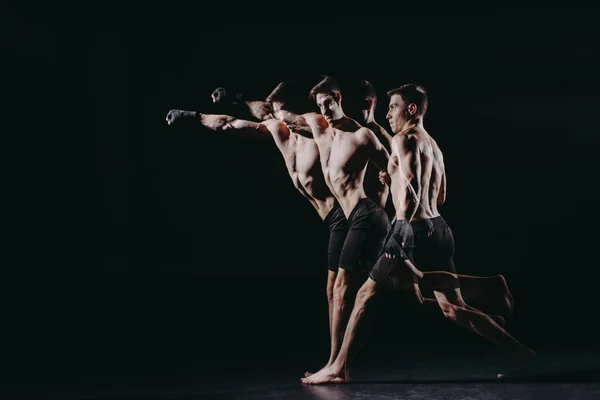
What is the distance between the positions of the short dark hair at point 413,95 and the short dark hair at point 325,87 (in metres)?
0.35

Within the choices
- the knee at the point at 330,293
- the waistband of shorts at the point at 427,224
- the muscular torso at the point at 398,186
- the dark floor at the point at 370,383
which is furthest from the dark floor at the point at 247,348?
the muscular torso at the point at 398,186

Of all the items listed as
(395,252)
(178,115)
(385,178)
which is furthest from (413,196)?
(178,115)

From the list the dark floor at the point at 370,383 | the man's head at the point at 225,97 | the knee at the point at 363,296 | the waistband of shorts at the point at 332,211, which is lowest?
the dark floor at the point at 370,383

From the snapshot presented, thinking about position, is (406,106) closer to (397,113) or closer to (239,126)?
(397,113)

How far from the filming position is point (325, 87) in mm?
5598

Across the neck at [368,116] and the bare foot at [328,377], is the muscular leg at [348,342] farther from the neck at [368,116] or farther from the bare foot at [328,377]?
the neck at [368,116]

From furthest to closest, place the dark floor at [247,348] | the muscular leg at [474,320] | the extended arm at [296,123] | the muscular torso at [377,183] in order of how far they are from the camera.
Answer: the extended arm at [296,123]
the muscular torso at [377,183]
the muscular leg at [474,320]
the dark floor at [247,348]

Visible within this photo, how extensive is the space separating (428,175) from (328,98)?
2.62 ft

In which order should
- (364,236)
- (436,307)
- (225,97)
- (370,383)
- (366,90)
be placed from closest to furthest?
(370,383) < (364,236) < (436,307) < (366,90) < (225,97)

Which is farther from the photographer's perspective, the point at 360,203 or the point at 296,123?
the point at 296,123

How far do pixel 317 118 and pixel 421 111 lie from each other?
2.17ft

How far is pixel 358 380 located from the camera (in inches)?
215

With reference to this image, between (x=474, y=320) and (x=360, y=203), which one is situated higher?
(x=360, y=203)

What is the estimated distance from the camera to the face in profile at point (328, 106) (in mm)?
5578
